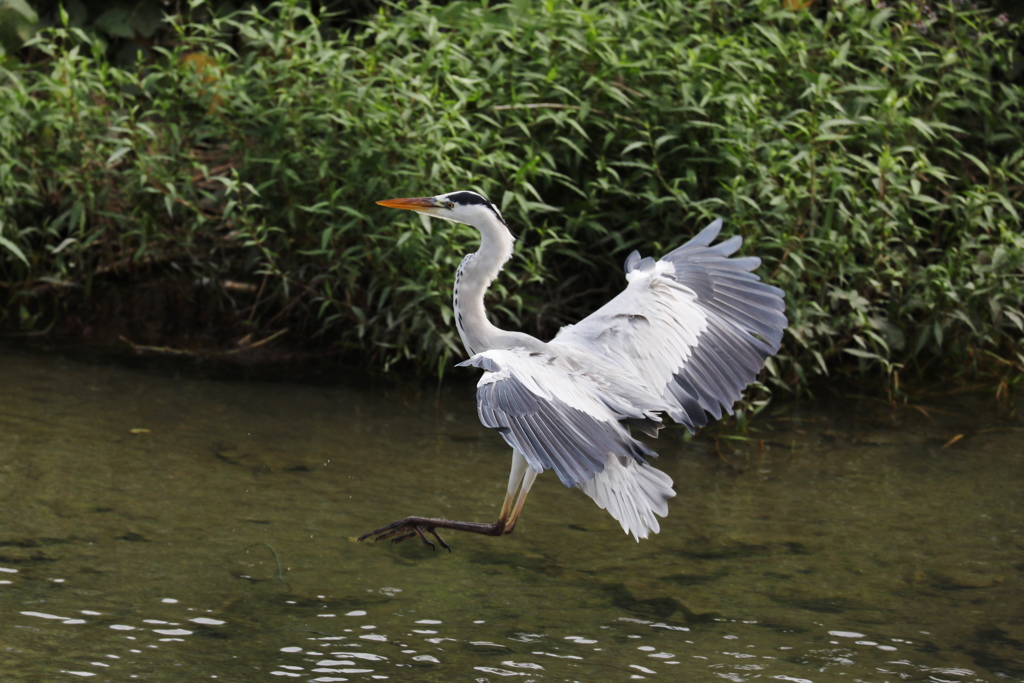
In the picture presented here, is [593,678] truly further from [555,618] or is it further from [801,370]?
[801,370]

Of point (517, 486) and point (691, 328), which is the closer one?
point (517, 486)

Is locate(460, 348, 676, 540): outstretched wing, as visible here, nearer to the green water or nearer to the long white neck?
the long white neck

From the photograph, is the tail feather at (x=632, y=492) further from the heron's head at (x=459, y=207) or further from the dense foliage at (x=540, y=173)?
the dense foliage at (x=540, y=173)

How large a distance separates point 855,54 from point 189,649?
4720mm

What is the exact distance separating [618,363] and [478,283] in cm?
53

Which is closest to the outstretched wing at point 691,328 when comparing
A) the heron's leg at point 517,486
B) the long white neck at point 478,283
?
the long white neck at point 478,283

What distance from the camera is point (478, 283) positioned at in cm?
425

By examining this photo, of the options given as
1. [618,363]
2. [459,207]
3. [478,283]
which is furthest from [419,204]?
[618,363]

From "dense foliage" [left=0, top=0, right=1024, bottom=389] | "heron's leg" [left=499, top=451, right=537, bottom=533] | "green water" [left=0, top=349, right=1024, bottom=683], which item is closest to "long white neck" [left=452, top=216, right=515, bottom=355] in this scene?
"heron's leg" [left=499, top=451, right=537, bottom=533]

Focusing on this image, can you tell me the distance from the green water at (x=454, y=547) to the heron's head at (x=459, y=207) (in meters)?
1.15

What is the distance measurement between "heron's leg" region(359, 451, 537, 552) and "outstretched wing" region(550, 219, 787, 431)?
1.37 ft

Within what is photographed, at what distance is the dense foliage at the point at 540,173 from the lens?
232 inches

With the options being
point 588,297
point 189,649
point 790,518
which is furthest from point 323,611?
point 588,297

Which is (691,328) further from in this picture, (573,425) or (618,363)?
(573,425)
